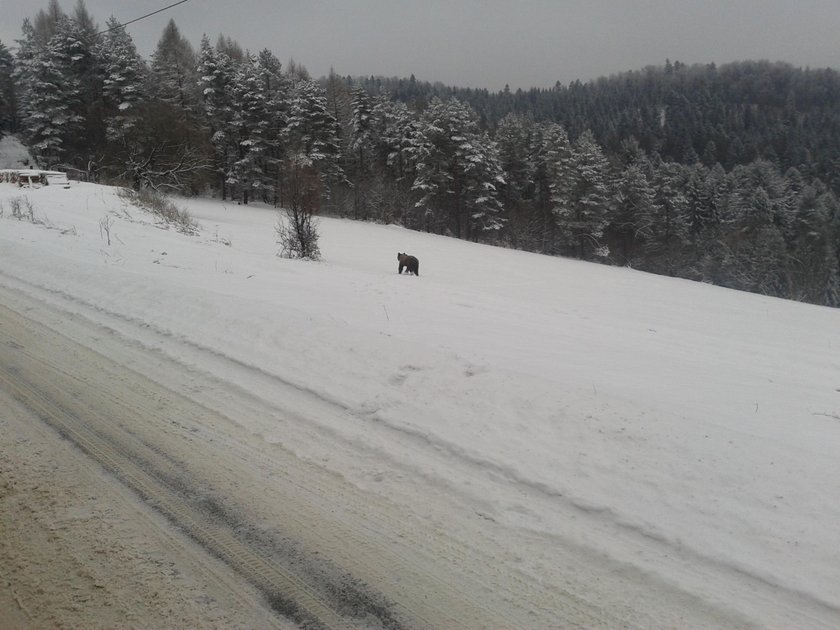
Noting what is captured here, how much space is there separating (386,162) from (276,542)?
5297cm

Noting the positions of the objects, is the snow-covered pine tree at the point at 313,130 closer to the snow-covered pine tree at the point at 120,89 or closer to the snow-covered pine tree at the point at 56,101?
the snow-covered pine tree at the point at 120,89

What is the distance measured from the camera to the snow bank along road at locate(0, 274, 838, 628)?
233 centimetres

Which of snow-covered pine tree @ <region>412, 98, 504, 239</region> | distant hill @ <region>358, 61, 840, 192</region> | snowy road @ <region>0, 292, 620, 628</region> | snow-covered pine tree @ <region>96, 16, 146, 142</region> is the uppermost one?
distant hill @ <region>358, 61, 840, 192</region>

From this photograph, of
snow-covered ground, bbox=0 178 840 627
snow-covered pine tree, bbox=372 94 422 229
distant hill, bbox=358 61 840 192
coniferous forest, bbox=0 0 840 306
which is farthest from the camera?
distant hill, bbox=358 61 840 192

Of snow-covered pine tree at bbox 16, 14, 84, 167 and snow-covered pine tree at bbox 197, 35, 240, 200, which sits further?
snow-covered pine tree at bbox 197, 35, 240, 200

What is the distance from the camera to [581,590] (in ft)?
8.27

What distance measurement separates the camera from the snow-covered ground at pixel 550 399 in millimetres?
2963

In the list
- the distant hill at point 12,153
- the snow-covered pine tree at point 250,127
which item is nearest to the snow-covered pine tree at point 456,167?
the snow-covered pine tree at point 250,127

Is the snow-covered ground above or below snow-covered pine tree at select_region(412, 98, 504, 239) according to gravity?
below

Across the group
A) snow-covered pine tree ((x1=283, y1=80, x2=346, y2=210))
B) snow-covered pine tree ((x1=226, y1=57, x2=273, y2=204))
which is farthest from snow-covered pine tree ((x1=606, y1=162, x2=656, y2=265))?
snow-covered pine tree ((x1=226, y1=57, x2=273, y2=204))

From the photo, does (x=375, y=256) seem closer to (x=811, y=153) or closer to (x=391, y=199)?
(x=391, y=199)

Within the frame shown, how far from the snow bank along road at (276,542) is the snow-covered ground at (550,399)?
0.09m

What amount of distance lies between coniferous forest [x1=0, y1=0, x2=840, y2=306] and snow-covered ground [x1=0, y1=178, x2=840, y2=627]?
25.2 metres

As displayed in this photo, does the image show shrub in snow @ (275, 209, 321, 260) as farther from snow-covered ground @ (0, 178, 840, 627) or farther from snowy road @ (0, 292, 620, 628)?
snowy road @ (0, 292, 620, 628)
